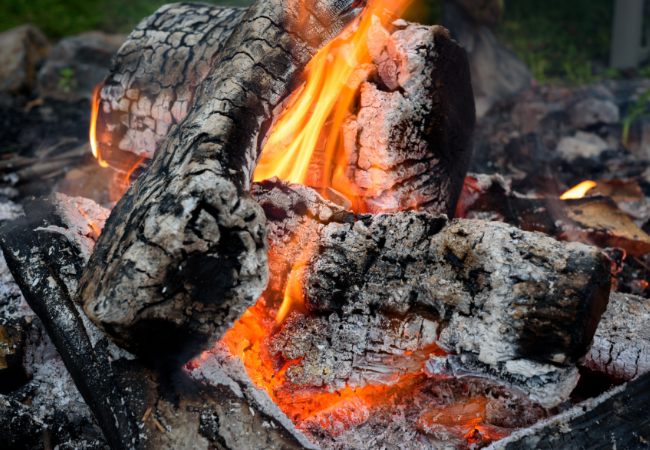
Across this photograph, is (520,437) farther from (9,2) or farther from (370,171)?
(9,2)

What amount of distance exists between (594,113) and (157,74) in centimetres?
417

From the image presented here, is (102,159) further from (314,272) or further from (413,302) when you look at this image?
(413,302)

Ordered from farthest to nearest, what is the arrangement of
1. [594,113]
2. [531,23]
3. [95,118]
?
[531,23] < [594,113] < [95,118]

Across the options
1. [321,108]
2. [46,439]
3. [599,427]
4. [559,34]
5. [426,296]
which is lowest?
[46,439]

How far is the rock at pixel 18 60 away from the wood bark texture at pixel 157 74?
3.14 m

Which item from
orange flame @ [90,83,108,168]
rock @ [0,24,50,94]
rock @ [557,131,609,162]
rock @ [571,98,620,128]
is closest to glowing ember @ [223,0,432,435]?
orange flame @ [90,83,108,168]

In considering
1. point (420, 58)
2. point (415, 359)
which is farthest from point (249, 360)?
point (420, 58)

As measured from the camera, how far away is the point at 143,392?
53.9 inches

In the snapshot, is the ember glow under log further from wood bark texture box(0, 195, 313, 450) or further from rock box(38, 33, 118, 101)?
rock box(38, 33, 118, 101)

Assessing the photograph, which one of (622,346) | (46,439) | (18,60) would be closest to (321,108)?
(622,346)

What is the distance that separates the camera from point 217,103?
4.97ft

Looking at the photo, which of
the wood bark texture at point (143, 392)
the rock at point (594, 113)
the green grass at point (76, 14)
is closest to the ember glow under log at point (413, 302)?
the wood bark texture at point (143, 392)

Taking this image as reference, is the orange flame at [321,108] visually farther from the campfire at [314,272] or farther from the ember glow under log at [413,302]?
the ember glow under log at [413,302]

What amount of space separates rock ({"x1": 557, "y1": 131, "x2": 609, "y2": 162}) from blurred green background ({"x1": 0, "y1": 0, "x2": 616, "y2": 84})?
169cm
